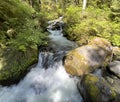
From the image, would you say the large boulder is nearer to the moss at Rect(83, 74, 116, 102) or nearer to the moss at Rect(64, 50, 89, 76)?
the moss at Rect(64, 50, 89, 76)

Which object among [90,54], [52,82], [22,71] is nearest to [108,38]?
[90,54]

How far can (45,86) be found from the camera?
20.1 ft

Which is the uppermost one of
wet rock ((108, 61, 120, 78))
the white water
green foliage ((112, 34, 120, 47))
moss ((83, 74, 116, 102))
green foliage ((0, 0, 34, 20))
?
green foliage ((0, 0, 34, 20))

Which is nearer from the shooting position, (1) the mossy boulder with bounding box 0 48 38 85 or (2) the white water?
(2) the white water

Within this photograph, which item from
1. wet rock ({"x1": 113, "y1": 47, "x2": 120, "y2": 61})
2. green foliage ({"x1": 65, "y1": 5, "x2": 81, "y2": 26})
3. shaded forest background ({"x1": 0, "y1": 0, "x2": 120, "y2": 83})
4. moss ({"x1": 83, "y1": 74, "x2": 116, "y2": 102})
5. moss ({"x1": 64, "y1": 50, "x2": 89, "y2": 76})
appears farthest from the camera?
green foliage ({"x1": 65, "y1": 5, "x2": 81, "y2": 26})

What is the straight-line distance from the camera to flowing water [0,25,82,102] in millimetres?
5598

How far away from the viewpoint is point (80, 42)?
9.22 meters

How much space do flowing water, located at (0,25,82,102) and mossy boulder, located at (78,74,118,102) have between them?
57 cm

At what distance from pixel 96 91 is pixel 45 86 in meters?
2.10

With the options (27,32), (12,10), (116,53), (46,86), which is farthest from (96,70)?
(12,10)

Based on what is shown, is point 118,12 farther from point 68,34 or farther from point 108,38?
point 68,34

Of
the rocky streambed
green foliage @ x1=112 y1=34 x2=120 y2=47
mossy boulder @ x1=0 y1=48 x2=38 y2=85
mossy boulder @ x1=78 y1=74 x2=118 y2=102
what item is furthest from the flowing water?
green foliage @ x1=112 y1=34 x2=120 y2=47

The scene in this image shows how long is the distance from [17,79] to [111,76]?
3813mm

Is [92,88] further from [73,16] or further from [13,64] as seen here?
[73,16]
